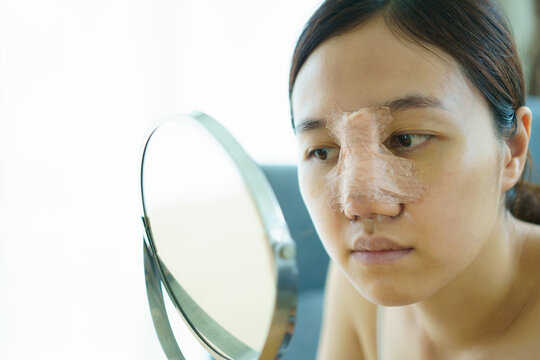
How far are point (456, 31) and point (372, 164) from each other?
0.18 metres

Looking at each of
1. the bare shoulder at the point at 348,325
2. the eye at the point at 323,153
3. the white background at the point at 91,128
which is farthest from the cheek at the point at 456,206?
the white background at the point at 91,128

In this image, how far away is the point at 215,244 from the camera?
0.50 meters

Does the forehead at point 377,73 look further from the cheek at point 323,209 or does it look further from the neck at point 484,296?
the neck at point 484,296

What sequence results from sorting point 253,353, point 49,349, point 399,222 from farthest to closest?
point 49,349 < point 399,222 < point 253,353

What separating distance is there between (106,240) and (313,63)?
43.9 inches

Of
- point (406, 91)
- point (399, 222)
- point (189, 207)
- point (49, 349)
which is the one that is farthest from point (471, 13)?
point (49, 349)

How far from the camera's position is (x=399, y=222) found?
0.53 m

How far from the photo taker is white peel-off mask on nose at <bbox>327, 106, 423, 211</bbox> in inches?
20.7

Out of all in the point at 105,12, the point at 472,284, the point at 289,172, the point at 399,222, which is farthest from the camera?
the point at 105,12

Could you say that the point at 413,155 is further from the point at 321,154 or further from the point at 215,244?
the point at 215,244

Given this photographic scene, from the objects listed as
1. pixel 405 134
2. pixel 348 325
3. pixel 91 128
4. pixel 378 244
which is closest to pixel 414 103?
pixel 405 134

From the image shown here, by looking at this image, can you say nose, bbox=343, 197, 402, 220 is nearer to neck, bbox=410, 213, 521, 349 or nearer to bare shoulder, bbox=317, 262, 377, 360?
neck, bbox=410, 213, 521, 349

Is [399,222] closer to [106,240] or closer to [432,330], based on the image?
[432,330]

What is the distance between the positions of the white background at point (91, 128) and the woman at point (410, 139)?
76 cm
